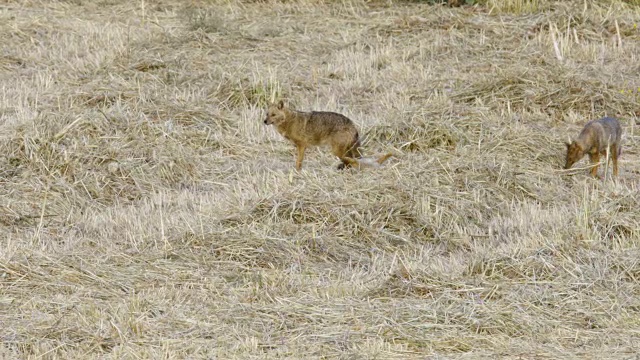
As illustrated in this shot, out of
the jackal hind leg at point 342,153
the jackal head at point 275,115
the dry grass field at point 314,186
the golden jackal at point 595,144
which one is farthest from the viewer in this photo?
the jackal head at point 275,115

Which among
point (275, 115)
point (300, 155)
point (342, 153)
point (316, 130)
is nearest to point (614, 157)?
point (342, 153)

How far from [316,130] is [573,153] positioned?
2.46 metres

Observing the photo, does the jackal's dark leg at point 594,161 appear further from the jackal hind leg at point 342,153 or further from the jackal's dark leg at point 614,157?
the jackal hind leg at point 342,153

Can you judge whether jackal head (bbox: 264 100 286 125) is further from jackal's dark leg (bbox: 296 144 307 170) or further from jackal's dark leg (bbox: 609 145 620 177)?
jackal's dark leg (bbox: 609 145 620 177)

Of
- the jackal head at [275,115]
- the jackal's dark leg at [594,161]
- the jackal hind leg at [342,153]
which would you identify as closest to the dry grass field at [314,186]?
the jackal's dark leg at [594,161]

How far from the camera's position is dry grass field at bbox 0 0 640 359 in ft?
22.1

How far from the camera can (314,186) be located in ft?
31.2

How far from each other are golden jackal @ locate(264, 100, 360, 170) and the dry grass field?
0.24 metres

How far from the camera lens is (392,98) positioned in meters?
13.0

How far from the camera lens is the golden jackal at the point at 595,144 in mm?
10688

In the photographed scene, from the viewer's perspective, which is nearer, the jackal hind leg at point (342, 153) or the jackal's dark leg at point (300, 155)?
the jackal hind leg at point (342, 153)

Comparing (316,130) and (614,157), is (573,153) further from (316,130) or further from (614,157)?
(316,130)

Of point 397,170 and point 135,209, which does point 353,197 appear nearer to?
point 397,170

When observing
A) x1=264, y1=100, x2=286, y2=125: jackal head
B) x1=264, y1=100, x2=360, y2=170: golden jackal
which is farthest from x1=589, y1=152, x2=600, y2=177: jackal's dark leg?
x1=264, y1=100, x2=286, y2=125: jackal head
